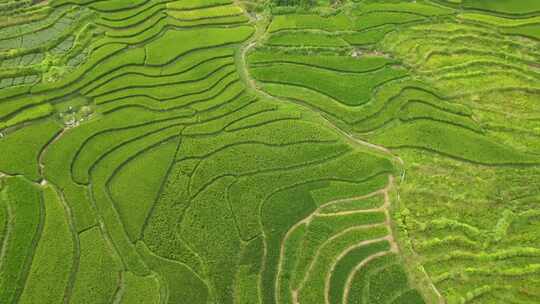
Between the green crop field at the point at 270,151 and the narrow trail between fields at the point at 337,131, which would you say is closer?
the narrow trail between fields at the point at 337,131

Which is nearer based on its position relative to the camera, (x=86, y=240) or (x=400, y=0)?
(x=86, y=240)

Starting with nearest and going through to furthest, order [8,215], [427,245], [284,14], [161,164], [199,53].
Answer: [427,245] → [8,215] → [161,164] → [199,53] → [284,14]

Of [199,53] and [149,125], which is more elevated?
[199,53]

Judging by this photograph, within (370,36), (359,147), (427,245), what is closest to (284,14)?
(370,36)

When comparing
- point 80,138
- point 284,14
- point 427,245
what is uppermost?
point 284,14

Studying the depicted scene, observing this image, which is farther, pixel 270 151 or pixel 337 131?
pixel 337 131

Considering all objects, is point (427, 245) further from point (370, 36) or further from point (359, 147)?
point (370, 36)

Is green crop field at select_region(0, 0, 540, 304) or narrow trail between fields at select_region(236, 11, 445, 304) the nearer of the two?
narrow trail between fields at select_region(236, 11, 445, 304)

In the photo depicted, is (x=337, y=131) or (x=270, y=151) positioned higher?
(x=337, y=131)
